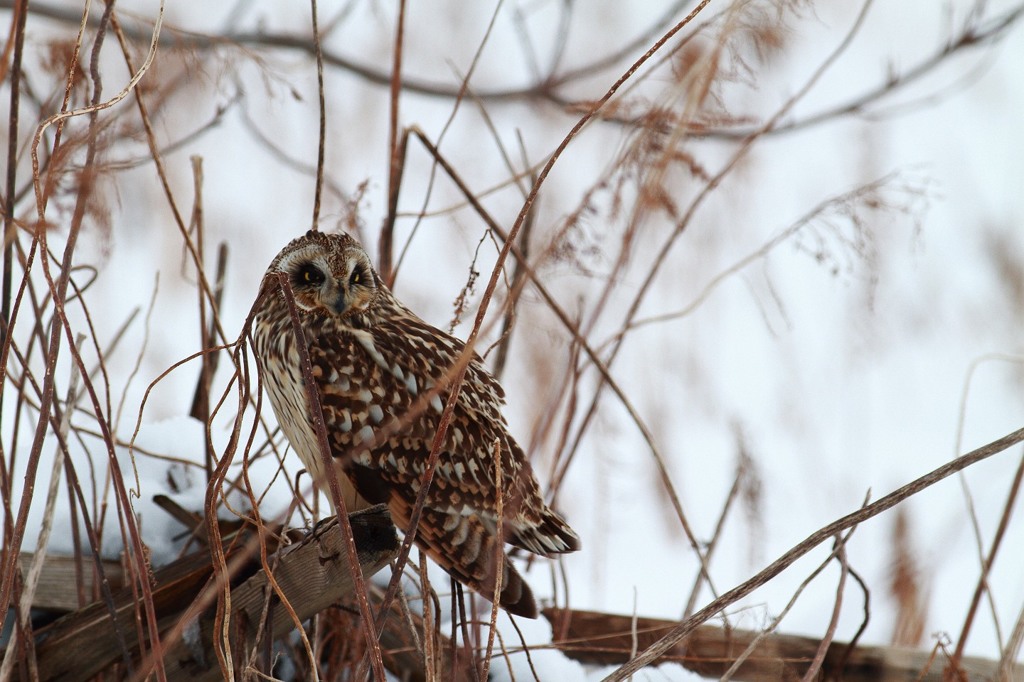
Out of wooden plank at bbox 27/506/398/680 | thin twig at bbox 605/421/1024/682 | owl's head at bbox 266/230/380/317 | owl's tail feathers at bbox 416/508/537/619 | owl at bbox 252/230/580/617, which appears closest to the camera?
thin twig at bbox 605/421/1024/682

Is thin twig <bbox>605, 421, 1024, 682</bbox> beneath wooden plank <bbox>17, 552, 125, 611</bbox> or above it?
beneath

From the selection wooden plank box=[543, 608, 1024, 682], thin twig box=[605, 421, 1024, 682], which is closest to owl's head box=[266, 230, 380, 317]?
wooden plank box=[543, 608, 1024, 682]

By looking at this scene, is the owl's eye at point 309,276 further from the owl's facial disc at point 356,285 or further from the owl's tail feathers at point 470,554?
the owl's tail feathers at point 470,554

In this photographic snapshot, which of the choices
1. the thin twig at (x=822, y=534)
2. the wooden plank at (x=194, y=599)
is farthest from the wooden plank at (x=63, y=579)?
the thin twig at (x=822, y=534)

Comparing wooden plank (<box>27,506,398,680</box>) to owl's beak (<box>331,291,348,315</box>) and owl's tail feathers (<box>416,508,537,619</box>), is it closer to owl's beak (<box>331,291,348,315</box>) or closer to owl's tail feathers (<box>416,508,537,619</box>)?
owl's tail feathers (<box>416,508,537,619</box>)

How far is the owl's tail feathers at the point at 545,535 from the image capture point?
6.46 ft

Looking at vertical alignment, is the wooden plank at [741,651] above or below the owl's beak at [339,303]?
below

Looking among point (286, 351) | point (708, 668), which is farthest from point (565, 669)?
point (286, 351)

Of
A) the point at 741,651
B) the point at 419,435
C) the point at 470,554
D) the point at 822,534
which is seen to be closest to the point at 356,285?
the point at 419,435

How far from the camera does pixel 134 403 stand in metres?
2.58

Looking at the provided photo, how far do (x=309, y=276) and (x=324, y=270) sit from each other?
52 millimetres

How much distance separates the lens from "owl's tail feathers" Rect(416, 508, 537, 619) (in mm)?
1779

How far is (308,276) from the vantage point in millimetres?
2121

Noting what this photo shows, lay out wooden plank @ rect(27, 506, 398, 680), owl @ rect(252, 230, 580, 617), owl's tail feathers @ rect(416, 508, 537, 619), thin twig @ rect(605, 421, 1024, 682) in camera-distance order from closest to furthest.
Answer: thin twig @ rect(605, 421, 1024, 682) → wooden plank @ rect(27, 506, 398, 680) → owl's tail feathers @ rect(416, 508, 537, 619) → owl @ rect(252, 230, 580, 617)
